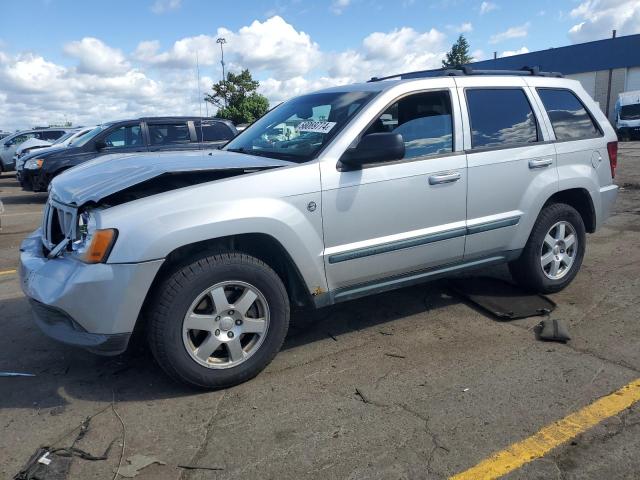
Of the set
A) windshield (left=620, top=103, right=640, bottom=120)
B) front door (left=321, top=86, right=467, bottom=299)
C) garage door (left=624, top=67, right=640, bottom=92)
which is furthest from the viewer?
garage door (left=624, top=67, right=640, bottom=92)

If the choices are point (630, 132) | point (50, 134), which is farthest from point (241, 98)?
point (630, 132)

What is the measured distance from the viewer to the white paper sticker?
374 centimetres

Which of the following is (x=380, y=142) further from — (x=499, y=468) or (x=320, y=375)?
(x=499, y=468)

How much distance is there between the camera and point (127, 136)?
10.9m

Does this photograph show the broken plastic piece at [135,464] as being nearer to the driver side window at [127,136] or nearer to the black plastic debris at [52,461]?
the black plastic debris at [52,461]

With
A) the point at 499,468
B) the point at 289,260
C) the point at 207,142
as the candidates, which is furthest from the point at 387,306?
the point at 207,142

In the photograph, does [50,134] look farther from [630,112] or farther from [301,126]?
[630,112]

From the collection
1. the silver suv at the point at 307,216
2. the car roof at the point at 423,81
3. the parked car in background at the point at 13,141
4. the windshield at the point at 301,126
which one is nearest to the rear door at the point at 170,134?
the windshield at the point at 301,126

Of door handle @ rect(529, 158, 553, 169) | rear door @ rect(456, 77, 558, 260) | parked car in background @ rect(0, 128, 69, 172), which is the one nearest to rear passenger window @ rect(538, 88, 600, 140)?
rear door @ rect(456, 77, 558, 260)

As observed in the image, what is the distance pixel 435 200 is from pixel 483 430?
1.66 metres

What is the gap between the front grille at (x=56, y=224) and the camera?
10.8 ft

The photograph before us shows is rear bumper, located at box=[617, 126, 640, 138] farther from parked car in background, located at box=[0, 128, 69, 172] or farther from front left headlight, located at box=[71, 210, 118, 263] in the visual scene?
front left headlight, located at box=[71, 210, 118, 263]

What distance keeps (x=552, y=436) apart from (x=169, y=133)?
31.8 feet

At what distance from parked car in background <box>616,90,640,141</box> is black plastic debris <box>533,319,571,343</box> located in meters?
28.4
